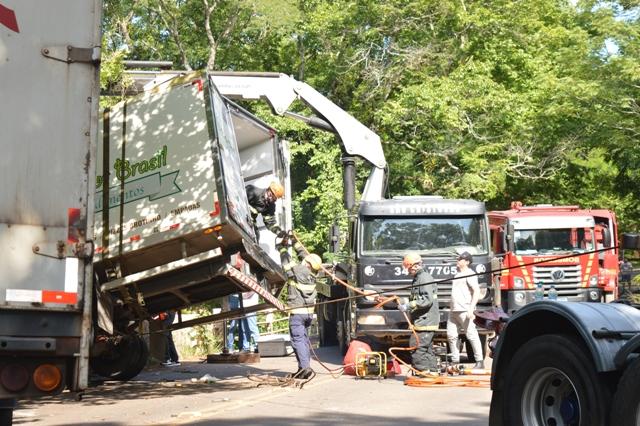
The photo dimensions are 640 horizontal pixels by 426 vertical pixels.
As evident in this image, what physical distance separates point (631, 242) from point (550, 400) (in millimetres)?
1368

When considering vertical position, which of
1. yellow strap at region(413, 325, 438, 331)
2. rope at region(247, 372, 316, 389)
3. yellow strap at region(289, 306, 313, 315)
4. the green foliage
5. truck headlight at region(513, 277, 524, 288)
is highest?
the green foliage

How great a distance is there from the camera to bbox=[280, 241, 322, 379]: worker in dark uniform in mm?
14492

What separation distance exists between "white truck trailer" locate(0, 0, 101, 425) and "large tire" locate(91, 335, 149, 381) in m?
7.40

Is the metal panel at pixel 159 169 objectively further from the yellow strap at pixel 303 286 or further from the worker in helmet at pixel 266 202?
the yellow strap at pixel 303 286

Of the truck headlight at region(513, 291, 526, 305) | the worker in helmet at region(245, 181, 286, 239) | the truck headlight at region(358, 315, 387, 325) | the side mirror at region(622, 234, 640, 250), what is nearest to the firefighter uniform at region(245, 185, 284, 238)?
the worker in helmet at region(245, 181, 286, 239)

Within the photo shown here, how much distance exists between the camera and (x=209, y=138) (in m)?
11.7

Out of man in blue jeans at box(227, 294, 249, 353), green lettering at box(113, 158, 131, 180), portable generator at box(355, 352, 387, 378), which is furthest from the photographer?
man in blue jeans at box(227, 294, 249, 353)

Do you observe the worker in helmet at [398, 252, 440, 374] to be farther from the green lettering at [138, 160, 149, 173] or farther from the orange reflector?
the orange reflector

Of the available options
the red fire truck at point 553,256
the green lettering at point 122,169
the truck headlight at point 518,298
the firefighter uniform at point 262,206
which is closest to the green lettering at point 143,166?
the green lettering at point 122,169

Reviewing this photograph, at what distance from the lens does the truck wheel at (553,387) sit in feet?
21.6

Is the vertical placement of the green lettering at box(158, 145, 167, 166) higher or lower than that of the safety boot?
higher

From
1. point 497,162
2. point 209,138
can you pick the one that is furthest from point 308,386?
point 497,162

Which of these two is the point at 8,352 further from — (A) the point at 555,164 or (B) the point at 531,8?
(B) the point at 531,8

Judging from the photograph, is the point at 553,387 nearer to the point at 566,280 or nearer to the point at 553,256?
the point at 553,256
